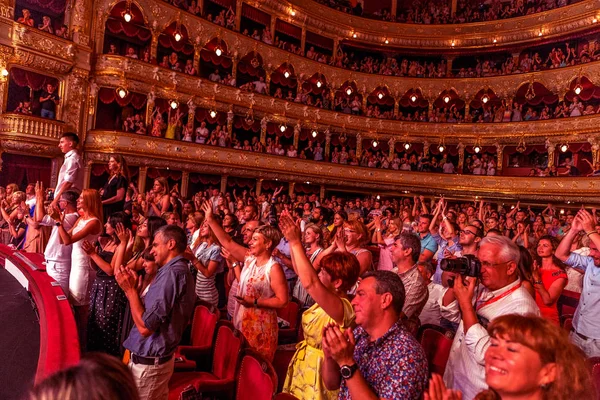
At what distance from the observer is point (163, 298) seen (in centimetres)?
250

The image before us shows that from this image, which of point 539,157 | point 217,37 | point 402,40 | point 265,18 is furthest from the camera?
point 402,40

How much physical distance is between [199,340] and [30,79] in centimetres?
1357

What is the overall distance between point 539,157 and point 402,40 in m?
9.68

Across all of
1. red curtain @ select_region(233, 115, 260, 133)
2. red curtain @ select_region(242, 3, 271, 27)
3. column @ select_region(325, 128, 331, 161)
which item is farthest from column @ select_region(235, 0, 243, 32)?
column @ select_region(325, 128, 331, 161)

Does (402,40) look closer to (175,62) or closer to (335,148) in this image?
(335,148)

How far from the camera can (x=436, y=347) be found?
10.3ft

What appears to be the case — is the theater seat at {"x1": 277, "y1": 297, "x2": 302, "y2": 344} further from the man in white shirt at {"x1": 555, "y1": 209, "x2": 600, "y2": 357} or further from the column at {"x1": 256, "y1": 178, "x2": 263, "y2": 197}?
the column at {"x1": 256, "y1": 178, "x2": 263, "y2": 197}

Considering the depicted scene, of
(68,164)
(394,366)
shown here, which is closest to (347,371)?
(394,366)

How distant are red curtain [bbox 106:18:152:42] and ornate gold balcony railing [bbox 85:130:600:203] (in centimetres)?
389

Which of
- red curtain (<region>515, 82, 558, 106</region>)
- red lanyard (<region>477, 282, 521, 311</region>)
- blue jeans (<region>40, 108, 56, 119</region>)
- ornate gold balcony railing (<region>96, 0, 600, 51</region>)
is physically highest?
ornate gold balcony railing (<region>96, 0, 600, 51</region>)

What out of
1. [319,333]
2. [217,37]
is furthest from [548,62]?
[319,333]

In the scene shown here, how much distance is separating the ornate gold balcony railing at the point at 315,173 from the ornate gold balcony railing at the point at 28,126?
53.9 inches

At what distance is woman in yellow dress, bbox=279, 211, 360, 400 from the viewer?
7.75ft

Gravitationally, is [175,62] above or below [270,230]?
above
